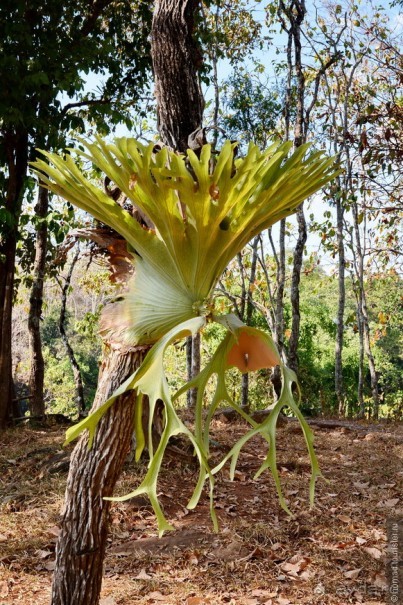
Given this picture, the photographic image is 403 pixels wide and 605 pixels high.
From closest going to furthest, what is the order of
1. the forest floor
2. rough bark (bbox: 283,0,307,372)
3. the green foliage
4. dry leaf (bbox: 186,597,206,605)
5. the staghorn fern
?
the staghorn fern < dry leaf (bbox: 186,597,206,605) < the forest floor < rough bark (bbox: 283,0,307,372) < the green foliage

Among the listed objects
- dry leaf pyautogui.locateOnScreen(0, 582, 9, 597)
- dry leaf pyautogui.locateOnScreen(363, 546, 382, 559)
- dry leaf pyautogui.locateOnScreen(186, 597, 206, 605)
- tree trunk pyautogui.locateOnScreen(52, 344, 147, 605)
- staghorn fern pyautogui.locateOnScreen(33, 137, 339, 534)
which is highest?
staghorn fern pyautogui.locateOnScreen(33, 137, 339, 534)

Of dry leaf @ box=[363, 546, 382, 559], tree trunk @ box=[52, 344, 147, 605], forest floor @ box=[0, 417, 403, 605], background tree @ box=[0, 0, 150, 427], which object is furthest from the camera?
background tree @ box=[0, 0, 150, 427]

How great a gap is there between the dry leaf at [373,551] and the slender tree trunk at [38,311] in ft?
12.2

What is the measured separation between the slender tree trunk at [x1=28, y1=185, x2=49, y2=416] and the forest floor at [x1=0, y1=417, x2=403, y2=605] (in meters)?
1.50

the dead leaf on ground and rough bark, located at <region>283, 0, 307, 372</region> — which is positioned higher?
rough bark, located at <region>283, 0, 307, 372</region>

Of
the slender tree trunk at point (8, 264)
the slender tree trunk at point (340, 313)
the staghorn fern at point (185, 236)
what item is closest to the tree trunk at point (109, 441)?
the staghorn fern at point (185, 236)

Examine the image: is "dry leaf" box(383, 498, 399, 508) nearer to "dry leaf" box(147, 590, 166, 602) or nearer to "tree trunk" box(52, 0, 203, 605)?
"dry leaf" box(147, 590, 166, 602)

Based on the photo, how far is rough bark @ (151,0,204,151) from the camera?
1.73 m

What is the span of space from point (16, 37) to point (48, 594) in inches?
152

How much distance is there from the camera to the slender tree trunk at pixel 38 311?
236 inches

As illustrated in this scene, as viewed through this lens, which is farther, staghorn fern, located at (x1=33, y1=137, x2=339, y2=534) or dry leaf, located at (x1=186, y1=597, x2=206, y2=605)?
dry leaf, located at (x1=186, y1=597, x2=206, y2=605)

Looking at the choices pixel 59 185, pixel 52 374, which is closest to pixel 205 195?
pixel 59 185

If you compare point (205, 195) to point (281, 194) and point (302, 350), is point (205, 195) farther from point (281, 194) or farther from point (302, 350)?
point (302, 350)

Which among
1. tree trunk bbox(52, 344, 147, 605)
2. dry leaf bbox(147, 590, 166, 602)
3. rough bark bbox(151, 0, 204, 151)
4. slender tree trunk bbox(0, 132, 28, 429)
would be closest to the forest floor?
dry leaf bbox(147, 590, 166, 602)
